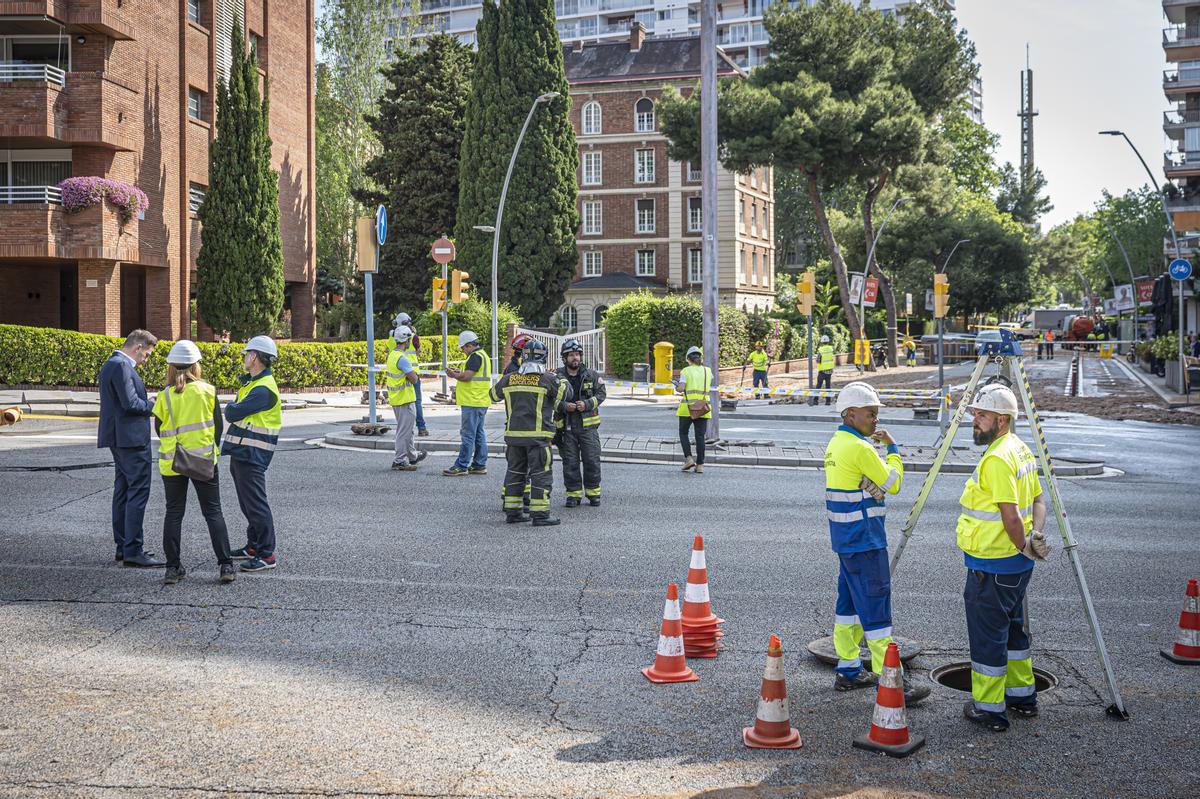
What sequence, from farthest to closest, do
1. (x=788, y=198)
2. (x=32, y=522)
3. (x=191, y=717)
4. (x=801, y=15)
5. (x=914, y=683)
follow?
1. (x=788, y=198)
2. (x=801, y=15)
3. (x=32, y=522)
4. (x=914, y=683)
5. (x=191, y=717)

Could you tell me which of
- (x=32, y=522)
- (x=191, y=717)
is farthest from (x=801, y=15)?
(x=191, y=717)

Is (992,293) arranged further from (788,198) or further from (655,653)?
(655,653)

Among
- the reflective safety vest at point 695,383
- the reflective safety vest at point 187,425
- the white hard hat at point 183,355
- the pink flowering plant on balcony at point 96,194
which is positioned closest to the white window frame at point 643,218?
the pink flowering plant on balcony at point 96,194

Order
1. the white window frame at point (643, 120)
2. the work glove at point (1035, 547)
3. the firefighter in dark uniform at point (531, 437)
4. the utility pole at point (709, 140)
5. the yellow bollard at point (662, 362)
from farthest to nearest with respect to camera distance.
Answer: the white window frame at point (643, 120)
the yellow bollard at point (662, 362)
the utility pole at point (709, 140)
the firefighter in dark uniform at point (531, 437)
the work glove at point (1035, 547)

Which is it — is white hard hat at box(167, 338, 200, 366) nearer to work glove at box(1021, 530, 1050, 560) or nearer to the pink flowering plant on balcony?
work glove at box(1021, 530, 1050, 560)

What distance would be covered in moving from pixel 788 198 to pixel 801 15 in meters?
38.3

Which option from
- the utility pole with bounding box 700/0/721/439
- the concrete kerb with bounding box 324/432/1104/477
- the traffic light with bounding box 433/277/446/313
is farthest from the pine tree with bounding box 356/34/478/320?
the utility pole with bounding box 700/0/721/439

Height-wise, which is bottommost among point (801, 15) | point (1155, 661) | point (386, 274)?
point (1155, 661)

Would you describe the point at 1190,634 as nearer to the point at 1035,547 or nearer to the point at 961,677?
the point at 961,677

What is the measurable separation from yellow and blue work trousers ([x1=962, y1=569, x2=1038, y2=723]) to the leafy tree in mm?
40032

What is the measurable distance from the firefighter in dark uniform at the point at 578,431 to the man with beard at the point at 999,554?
6646 millimetres

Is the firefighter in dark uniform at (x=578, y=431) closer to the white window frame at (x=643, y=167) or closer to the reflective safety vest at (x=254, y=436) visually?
the reflective safety vest at (x=254, y=436)

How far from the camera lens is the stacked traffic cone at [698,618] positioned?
22.8 feet

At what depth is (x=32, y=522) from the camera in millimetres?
10742
